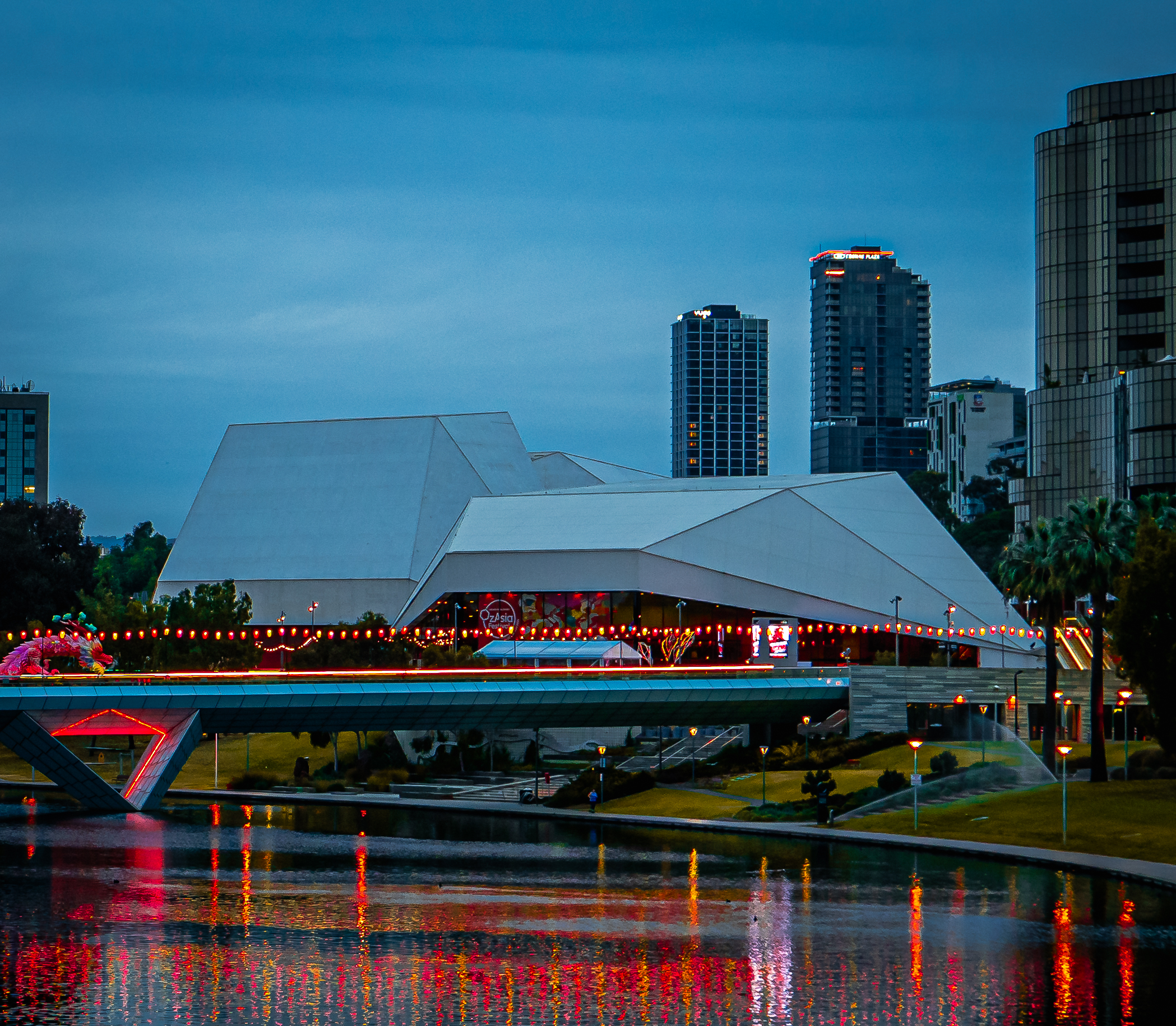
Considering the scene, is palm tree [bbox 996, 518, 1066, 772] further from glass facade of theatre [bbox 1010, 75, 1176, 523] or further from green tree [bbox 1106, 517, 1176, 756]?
glass facade of theatre [bbox 1010, 75, 1176, 523]

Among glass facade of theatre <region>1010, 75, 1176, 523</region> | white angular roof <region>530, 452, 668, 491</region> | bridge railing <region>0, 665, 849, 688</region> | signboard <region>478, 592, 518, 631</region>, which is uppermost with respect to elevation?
glass facade of theatre <region>1010, 75, 1176, 523</region>

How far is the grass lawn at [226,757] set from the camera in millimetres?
97500

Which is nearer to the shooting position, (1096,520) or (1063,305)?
(1096,520)

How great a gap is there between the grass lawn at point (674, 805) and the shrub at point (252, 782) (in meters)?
21.6

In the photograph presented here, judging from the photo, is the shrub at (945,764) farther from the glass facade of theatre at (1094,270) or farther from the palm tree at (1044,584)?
the glass facade of theatre at (1094,270)

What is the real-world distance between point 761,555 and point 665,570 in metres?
7.65

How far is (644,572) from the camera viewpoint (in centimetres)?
12138

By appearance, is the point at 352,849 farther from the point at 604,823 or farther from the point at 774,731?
the point at 774,731

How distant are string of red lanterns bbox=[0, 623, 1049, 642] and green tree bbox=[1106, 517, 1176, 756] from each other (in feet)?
119

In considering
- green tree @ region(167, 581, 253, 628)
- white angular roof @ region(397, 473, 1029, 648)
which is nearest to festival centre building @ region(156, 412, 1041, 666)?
white angular roof @ region(397, 473, 1029, 648)

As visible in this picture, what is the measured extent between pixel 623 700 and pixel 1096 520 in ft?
82.8

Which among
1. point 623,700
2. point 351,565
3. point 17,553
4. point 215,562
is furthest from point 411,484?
point 623,700

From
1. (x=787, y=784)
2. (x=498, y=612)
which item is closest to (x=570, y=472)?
(x=498, y=612)

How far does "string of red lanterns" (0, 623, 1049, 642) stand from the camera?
106481mm
